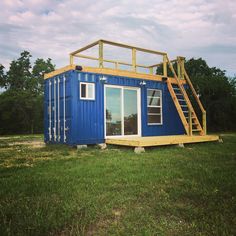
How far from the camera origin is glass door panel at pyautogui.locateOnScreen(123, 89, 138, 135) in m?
11.0

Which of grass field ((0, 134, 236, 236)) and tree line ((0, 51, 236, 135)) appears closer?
grass field ((0, 134, 236, 236))

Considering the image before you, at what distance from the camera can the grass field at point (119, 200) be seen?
254cm

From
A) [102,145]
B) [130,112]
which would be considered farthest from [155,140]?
[130,112]

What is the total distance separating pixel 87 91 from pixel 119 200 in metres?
6.74

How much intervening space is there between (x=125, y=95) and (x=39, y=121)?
52.4 ft

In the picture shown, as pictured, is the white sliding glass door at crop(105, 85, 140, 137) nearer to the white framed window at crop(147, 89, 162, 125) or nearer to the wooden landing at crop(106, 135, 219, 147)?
the white framed window at crop(147, 89, 162, 125)

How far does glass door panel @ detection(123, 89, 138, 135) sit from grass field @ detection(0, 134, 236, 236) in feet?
18.6

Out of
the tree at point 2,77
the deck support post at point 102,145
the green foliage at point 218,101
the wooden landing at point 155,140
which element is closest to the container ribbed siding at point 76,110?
the deck support post at point 102,145

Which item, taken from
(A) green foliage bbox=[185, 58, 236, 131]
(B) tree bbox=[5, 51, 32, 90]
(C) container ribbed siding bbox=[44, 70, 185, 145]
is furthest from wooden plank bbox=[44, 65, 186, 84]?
(B) tree bbox=[5, 51, 32, 90]

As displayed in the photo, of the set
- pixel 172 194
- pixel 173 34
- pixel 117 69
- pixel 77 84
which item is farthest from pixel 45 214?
pixel 173 34

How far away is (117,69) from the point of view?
10.5 metres

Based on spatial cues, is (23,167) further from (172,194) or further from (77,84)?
(77,84)

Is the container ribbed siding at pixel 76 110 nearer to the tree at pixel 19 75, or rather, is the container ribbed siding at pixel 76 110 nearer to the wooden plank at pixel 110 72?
the wooden plank at pixel 110 72

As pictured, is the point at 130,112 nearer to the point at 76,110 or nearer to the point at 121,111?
the point at 121,111
